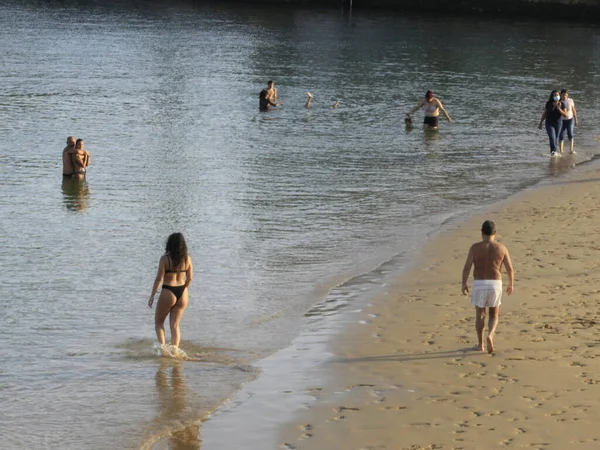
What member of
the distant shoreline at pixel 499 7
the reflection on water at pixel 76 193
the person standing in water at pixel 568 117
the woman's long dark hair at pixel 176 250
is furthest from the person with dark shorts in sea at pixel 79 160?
the distant shoreline at pixel 499 7

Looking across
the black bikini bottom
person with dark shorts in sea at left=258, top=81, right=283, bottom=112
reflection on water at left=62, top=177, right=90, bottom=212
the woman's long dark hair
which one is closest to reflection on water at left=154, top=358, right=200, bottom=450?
the black bikini bottom

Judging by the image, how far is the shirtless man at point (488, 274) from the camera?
12.5m

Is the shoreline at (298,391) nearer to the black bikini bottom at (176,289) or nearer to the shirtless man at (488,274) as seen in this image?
the shirtless man at (488,274)

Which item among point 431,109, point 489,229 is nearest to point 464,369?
point 489,229

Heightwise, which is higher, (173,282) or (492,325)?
(173,282)

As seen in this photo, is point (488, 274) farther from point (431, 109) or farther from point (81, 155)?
point (431, 109)

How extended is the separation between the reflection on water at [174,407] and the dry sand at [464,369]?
1.04 metres

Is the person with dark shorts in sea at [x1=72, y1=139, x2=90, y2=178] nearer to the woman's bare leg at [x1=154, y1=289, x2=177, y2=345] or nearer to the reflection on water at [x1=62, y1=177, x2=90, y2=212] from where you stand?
the reflection on water at [x1=62, y1=177, x2=90, y2=212]

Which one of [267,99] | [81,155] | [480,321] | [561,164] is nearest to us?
[480,321]

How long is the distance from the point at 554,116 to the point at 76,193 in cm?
1233

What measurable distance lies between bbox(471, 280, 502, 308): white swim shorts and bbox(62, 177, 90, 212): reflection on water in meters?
12.7

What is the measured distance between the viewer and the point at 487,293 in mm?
12586

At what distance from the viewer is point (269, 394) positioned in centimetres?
1206

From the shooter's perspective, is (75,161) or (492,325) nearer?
(492,325)
